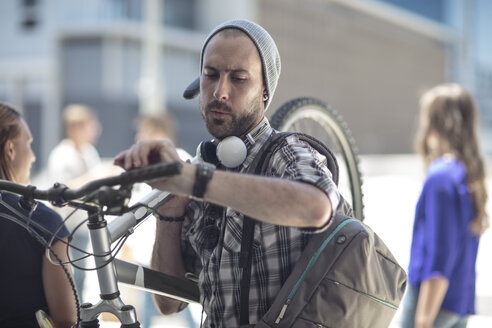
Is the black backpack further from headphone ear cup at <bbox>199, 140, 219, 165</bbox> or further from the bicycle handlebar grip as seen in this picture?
the bicycle handlebar grip

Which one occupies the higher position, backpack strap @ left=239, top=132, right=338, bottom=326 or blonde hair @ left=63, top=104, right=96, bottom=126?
blonde hair @ left=63, top=104, right=96, bottom=126

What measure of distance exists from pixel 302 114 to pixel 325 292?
102 centimetres

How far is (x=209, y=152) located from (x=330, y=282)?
0.46 meters

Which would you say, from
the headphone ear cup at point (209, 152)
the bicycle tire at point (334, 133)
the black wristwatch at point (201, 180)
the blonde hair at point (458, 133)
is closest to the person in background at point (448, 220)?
the blonde hair at point (458, 133)

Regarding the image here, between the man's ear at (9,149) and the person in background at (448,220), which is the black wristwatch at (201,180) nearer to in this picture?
the man's ear at (9,149)

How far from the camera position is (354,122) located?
45125mm

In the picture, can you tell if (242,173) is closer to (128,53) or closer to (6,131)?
(6,131)

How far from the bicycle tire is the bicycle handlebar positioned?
110cm

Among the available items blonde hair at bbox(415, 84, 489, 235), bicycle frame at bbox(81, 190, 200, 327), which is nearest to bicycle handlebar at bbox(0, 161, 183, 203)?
bicycle frame at bbox(81, 190, 200, 327)

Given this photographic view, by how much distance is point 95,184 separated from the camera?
4.41 feet

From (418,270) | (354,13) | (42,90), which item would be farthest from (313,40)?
(418,270)

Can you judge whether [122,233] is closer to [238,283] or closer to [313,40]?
[238,283]

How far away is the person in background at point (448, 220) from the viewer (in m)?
3.22

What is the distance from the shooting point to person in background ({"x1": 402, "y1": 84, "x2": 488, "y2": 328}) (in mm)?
3225
